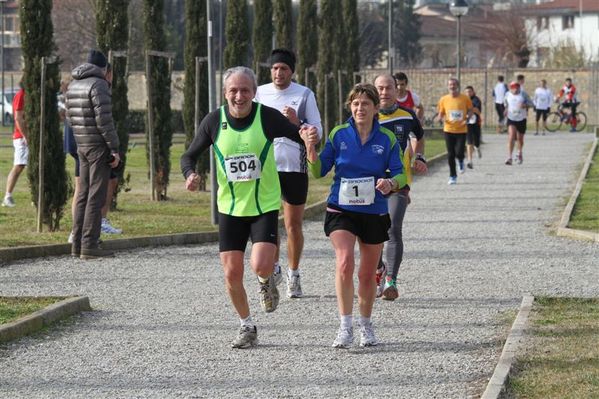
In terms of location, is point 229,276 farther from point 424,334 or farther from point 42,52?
point 42,52

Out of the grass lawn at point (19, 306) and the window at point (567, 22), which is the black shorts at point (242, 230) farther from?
the window at point (567, 22)

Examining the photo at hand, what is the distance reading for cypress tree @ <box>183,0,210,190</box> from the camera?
952 inches

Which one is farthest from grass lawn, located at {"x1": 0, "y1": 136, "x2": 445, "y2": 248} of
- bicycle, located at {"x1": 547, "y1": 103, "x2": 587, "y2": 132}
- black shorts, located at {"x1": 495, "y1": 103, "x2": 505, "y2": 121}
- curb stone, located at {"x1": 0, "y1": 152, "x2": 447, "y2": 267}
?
bicycle, located at {"x1": 547, "y1": 103, "x2": 587, "y2": 132}

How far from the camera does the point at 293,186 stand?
11422 mm

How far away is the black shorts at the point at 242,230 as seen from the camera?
925cm

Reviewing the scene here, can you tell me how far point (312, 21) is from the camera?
131 feet

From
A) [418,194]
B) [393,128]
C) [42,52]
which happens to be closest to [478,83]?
[418,194]

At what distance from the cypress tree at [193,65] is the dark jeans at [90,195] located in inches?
369

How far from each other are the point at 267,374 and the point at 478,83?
195 ft

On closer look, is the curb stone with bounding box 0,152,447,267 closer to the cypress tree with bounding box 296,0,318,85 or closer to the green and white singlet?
the green and white singlet

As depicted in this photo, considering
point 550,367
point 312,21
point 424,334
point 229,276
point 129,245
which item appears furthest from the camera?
point 312,21

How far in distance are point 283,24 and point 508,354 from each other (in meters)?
26.8

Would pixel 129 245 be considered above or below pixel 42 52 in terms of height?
below

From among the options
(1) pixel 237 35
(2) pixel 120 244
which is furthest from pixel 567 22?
(2) pixel 120 244
